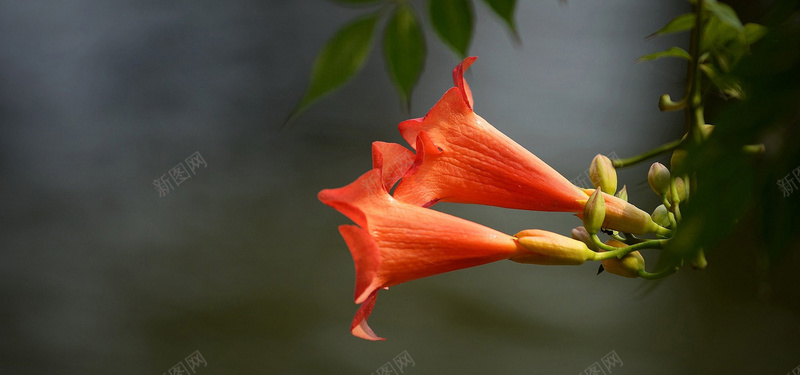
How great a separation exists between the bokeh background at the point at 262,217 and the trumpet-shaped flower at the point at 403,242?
175cm

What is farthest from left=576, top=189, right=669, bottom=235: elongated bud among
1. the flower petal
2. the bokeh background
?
the bokeh background

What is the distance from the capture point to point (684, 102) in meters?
0.32

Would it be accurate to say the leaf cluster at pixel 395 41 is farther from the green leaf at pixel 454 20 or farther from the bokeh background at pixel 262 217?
the bokeh background at pixel 262 217

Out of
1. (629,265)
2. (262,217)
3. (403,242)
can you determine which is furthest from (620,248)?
(262,217)

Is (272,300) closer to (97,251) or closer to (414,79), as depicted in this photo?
(97,251)

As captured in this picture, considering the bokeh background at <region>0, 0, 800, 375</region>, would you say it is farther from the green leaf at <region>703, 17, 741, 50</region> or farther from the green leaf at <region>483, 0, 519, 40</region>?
the green leaf at <region>483, 0, 519, 40</region>

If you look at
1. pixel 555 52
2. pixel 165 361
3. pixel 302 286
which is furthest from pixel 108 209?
pixel 555 52

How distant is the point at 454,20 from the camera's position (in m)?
0.27

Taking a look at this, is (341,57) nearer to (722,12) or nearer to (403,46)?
(403,46)

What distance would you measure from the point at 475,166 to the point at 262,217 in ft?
6.44

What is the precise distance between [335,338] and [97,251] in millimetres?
931

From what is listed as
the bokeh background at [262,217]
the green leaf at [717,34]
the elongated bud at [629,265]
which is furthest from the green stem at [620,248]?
the bokeh background at [262,217]

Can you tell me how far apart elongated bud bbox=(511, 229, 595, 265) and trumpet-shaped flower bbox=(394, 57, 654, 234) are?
32 millimetres

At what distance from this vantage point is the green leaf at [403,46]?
0.91 ft
